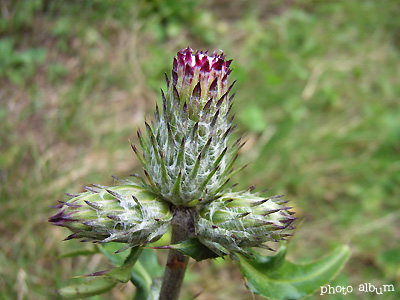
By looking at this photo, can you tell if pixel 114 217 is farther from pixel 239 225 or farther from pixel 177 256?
pixel 239 225

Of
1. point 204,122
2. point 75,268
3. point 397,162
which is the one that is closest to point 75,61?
point 75,268

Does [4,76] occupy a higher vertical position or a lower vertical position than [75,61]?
lower

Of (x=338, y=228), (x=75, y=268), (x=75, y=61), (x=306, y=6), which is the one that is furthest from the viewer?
(x=306, y=6)

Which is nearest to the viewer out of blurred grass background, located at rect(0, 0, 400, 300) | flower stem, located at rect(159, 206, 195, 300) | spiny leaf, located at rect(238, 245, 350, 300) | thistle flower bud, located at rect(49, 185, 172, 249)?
thistle flower bud, located at rect(49, 185, 172, 249)

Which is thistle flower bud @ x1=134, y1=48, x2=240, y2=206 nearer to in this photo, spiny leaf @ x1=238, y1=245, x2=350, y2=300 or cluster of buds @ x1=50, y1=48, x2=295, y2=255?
cluster of buds @ x1=50, y1=48, x2=295, y2=255

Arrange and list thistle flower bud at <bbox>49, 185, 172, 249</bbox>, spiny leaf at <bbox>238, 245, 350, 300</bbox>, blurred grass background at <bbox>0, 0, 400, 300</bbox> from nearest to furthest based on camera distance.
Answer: thistle flower bud at <bbox>49, 185, 172, 249</bbox>
spiny leaf at <bbox>238, 245, 350, 300</bbox>
blurred grass background at <bbox>0, 0, 400, 300</bbox>

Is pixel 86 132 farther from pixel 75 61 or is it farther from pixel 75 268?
pixel 75 268

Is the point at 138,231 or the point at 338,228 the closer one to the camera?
the point at 138,231

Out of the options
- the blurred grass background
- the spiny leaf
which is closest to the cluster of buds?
the spiny leaf
